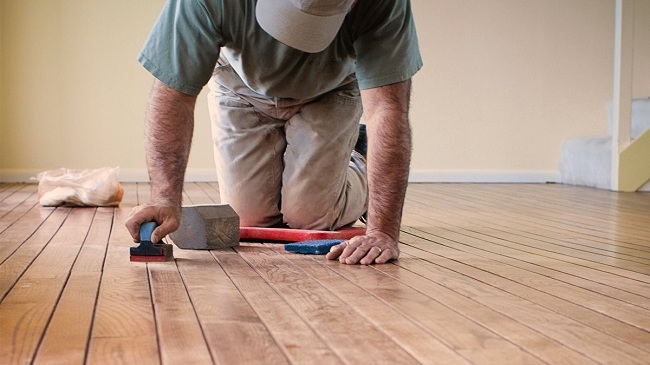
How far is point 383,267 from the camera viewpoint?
7.59 ft

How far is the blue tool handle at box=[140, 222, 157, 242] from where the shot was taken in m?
2.34

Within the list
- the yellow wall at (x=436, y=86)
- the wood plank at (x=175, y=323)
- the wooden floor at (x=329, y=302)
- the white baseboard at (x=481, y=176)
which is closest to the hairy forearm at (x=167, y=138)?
the wooden floor at (x=329, y=302)

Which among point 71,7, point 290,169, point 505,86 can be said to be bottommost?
point 290,169

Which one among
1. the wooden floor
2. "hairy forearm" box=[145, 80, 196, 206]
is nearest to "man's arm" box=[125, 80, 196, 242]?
"hairy forearm" box=[145, 80, 196, 206]

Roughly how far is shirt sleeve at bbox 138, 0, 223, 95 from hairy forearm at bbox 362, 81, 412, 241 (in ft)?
1.54

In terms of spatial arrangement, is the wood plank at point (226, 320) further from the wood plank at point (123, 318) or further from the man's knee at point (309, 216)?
the man's knee at point (309, 216)

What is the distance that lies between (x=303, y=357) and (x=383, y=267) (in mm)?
967

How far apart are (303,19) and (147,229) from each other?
2.28 feet

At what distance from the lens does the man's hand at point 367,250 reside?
237 centimetres

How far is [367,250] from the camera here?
2.40 m

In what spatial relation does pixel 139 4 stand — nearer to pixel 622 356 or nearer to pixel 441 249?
pixel 441 249

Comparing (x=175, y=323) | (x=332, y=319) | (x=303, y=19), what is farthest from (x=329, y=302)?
(x=303, y=19)

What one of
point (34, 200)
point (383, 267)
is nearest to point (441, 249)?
point (383, 267)

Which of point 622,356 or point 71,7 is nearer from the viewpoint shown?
point 622,356
